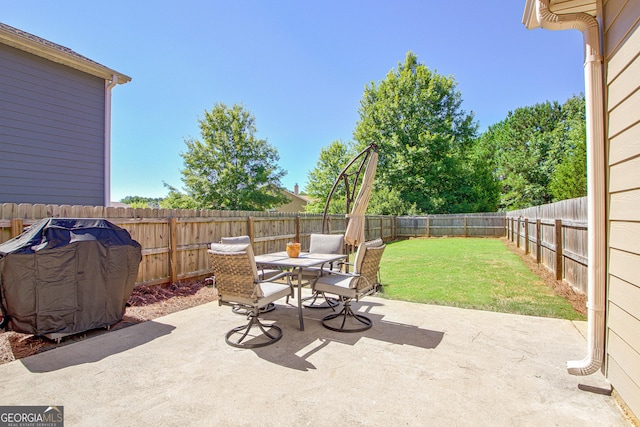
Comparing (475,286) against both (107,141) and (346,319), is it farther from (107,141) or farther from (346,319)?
(107,141)

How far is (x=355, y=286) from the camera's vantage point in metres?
3.57

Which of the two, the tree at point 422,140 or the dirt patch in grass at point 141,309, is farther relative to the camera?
the tree at point 422,140

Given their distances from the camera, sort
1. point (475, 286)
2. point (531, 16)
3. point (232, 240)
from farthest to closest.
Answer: point (475, 286), point (232, 240), point (531, 16)

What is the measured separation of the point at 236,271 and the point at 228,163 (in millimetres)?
18602

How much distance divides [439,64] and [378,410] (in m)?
25.6

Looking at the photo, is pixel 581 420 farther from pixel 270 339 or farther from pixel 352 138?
pixel 352 138

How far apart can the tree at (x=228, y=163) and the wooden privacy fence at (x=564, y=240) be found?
16.2 m

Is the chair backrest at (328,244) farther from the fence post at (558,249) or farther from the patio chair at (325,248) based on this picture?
the fence post at (558,249)

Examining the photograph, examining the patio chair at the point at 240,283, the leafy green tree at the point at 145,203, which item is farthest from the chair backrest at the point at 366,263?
the leafy green tree at the point at 145,203

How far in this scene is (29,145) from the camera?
19.5ft

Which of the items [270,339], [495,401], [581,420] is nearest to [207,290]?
[270,339]

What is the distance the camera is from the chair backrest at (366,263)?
A: 357 centimetres

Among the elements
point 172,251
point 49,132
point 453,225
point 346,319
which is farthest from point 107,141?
point 453,225

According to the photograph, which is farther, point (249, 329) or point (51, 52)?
point (51, 52)
